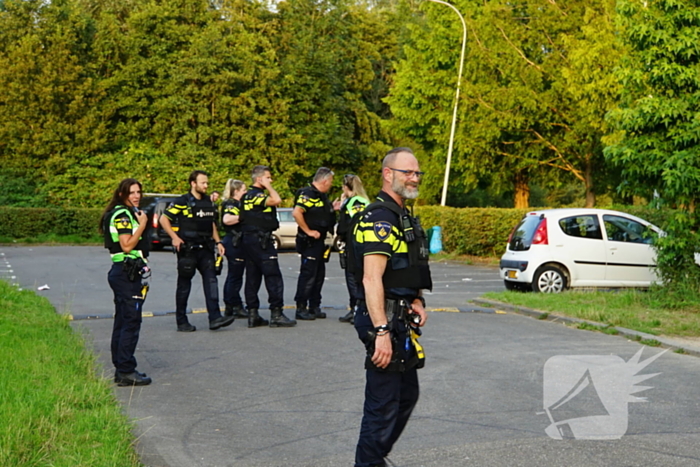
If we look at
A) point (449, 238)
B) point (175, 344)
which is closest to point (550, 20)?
point (449, 238)

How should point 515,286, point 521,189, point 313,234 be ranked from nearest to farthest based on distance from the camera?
point 313,234 → point 515,286 → point 521,189

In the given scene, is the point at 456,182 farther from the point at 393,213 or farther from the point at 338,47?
the point at 393,213

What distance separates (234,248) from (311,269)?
1038mm

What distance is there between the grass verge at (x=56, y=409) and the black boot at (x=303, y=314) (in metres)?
3.45

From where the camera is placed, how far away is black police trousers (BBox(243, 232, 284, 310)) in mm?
11281

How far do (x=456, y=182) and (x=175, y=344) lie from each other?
29.9 metres

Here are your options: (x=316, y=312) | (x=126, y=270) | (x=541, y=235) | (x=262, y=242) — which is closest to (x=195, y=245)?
(x=262, y=242)

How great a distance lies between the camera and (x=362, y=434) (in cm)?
489

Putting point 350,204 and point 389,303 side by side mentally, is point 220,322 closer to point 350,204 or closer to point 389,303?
point 350,204

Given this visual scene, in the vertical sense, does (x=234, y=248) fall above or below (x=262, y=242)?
below

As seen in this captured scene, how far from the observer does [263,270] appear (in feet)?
37.1

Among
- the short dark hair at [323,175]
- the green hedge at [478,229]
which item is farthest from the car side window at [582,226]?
the green hedge at [478,229]

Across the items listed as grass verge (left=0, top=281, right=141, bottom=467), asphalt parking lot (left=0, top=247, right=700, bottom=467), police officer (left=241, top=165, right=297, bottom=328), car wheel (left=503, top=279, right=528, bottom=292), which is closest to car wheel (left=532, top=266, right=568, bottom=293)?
car wheel (left=503, top=279, right=528, bottom=292)

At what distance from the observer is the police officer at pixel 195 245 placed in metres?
11.0
